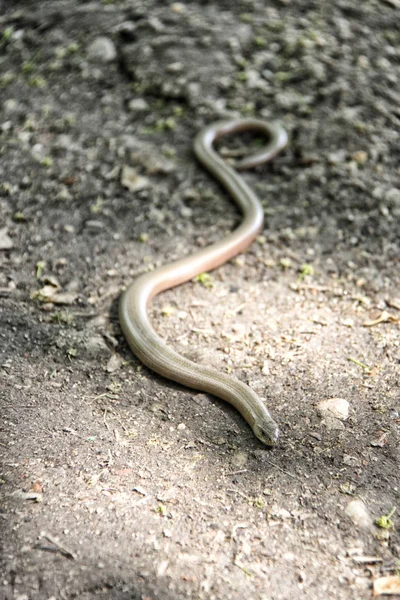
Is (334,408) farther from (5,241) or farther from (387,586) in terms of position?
(5,241)

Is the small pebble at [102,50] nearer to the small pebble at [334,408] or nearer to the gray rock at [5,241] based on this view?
the gray rock at [5,241]

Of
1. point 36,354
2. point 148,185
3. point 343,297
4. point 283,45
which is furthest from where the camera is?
point 283,45

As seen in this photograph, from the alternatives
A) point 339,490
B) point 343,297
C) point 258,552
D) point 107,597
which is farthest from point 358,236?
point 107,597

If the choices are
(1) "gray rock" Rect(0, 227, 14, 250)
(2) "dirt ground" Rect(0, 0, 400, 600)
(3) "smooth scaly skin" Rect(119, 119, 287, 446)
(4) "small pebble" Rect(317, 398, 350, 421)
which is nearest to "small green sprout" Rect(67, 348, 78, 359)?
(2) "dirt ground" Rect(0, 0, 400, 600)

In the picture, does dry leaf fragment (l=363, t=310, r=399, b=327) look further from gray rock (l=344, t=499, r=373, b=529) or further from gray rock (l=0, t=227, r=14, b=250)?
gray rock (l=0, t=227, r=14, b=250)

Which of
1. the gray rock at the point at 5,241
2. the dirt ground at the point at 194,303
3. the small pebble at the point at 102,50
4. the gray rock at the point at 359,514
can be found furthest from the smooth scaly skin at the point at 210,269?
the small pebble at the point at 102,50

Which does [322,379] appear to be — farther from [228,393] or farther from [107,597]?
[107,597]

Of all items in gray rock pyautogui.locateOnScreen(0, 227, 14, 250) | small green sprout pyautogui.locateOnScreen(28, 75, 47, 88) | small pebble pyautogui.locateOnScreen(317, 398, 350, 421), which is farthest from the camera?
small green sprout pyautogui.locateOnScreen(28, 75, 47, 88)

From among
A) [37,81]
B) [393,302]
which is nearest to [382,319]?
[393,302]
